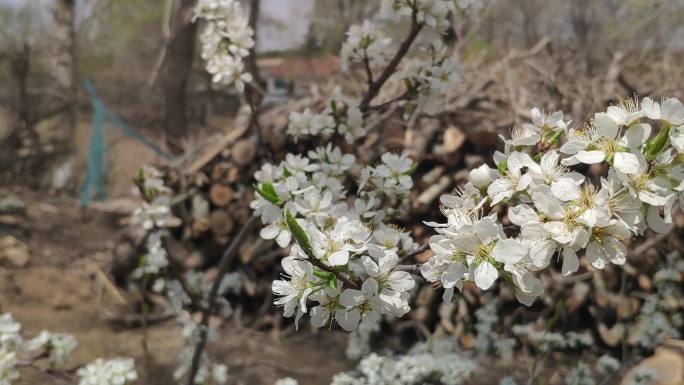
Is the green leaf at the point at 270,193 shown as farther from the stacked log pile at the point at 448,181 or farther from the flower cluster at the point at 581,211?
the stacked log pile at the point at 448,181

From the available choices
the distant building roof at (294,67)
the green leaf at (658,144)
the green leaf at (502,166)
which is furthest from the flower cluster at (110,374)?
the distant building roof at (294,67)

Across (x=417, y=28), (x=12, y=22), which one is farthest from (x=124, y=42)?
(x=417, y=28)

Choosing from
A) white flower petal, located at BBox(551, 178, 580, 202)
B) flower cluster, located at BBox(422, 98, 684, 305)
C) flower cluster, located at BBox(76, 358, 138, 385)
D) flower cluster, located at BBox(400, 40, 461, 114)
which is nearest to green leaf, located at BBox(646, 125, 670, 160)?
flower cluster, located at BBox(422, 98, 684, 305)

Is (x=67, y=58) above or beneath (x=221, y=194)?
above

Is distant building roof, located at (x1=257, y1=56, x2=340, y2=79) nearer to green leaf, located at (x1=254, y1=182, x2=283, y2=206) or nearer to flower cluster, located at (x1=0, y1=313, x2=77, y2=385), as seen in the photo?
flower cluster, located at (x1=0, y1=313, x2=77, y2=385)

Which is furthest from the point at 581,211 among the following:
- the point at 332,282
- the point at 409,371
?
the point at 409,371

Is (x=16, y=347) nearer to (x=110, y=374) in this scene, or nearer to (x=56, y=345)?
(x=56, y=345)
